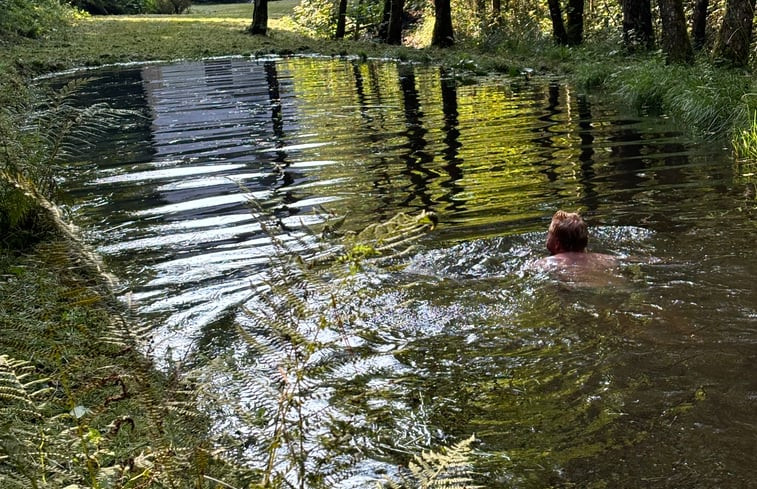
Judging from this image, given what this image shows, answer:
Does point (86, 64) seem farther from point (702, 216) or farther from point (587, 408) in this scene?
point (587, 408)

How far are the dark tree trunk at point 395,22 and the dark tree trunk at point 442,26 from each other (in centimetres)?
318

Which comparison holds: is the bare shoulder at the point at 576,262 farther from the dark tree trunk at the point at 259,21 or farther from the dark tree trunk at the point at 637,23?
the dark tree trunk at the point at 259,21

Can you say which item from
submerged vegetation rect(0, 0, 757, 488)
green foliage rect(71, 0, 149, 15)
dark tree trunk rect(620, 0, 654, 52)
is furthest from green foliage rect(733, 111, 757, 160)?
green foliage rect(71, 0, 149, 15)

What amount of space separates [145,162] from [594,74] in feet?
32.7

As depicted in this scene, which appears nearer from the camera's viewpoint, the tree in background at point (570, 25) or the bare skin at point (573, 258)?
the bare skin at point (573, 258)

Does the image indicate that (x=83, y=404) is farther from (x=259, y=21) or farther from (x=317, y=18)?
(x=317, y=18)

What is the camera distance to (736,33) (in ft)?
42.4

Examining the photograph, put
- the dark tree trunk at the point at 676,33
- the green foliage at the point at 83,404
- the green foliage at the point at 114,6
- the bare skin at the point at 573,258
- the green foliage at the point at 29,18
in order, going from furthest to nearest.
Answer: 1. the green foliage at the point at 114,6
2. the green foliage at the point at 29,18
3. the dark tree trunk at the point at 676,33
4. the bare skin at the point at 573,258
5. the green foliage at the point at 83,404

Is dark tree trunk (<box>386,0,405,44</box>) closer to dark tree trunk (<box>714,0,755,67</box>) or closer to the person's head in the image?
dark tree trunk (<box>714,0,755,67</box>)

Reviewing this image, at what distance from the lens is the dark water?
3.59m

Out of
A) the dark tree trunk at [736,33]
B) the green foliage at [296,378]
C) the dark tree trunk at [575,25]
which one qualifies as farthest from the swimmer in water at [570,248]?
the dark tree trunk at [575,25]

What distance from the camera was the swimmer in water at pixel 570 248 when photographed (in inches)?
230

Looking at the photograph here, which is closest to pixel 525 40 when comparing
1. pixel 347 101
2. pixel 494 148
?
pixel 347 101

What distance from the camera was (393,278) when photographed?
6.08 metres
